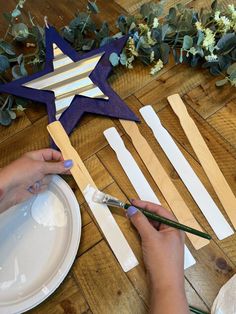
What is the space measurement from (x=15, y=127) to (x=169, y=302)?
1.41 ft

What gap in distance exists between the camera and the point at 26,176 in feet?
1.77

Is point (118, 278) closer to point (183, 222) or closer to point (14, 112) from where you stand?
point (183, 222)

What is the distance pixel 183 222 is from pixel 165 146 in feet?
0.46

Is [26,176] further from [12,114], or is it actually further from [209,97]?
[209,97]

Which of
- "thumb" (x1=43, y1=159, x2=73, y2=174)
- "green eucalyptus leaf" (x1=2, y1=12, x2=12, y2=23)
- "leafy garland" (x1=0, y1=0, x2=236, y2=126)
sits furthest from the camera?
"green eucalyptus leaf" (x1=2, y1=12, x2=12, y2=23)

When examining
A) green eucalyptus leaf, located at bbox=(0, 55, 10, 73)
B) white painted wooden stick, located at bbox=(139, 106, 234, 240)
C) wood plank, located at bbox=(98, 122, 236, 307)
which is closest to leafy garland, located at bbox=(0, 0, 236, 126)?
green eucalyptus leaf, located at bbox=(0, 55, 10, 73)

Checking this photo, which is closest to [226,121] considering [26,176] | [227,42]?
[227,42]

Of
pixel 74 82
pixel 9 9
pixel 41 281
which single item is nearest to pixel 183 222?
pixel 41 281

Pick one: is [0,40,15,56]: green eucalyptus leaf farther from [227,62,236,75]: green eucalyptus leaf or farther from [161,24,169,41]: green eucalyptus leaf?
[227,62,236,75]: green eucalyptus leaf

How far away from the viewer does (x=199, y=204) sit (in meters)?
0.55

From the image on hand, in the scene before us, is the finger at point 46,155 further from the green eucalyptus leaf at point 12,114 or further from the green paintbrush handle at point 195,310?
the green paintbrush handle at point 195,310

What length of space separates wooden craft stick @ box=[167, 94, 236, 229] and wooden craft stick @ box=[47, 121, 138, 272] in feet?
0.57

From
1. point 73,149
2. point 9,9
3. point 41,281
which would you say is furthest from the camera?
point 9,9

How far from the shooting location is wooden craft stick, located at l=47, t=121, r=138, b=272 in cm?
52
